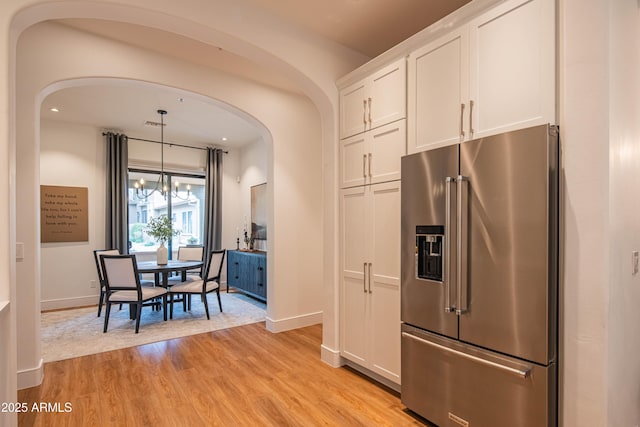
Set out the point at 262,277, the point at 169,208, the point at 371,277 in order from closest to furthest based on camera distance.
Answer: the point at 371,277, the point at 262,277, the point at 169,208

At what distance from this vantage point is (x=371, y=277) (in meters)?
2.79

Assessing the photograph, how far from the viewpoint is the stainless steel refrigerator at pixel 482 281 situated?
1.67 meters

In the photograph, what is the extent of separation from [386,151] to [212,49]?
87.8 inches

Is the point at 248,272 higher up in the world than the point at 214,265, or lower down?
lower down

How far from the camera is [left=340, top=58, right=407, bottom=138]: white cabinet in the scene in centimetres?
260

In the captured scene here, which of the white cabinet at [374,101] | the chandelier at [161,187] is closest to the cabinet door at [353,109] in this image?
the white cabinet at [374,101]

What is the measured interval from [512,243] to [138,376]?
322cm

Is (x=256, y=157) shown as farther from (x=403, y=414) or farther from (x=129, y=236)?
(x=403, y=414)

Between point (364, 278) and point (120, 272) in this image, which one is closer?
point (364, 278)

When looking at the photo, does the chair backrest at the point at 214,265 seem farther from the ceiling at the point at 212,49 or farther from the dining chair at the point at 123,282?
the ceiling at the point at 212,49

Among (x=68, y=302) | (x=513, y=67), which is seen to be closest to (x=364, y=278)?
(x=513, y=67)

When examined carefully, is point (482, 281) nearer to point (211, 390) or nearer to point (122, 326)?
point (211, 390)

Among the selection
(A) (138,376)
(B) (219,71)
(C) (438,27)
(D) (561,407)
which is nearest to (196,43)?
(B) (219,71)

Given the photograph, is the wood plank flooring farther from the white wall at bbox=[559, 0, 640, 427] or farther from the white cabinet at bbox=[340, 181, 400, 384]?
the white wall at bbox=[559, 0, 640, 427]
